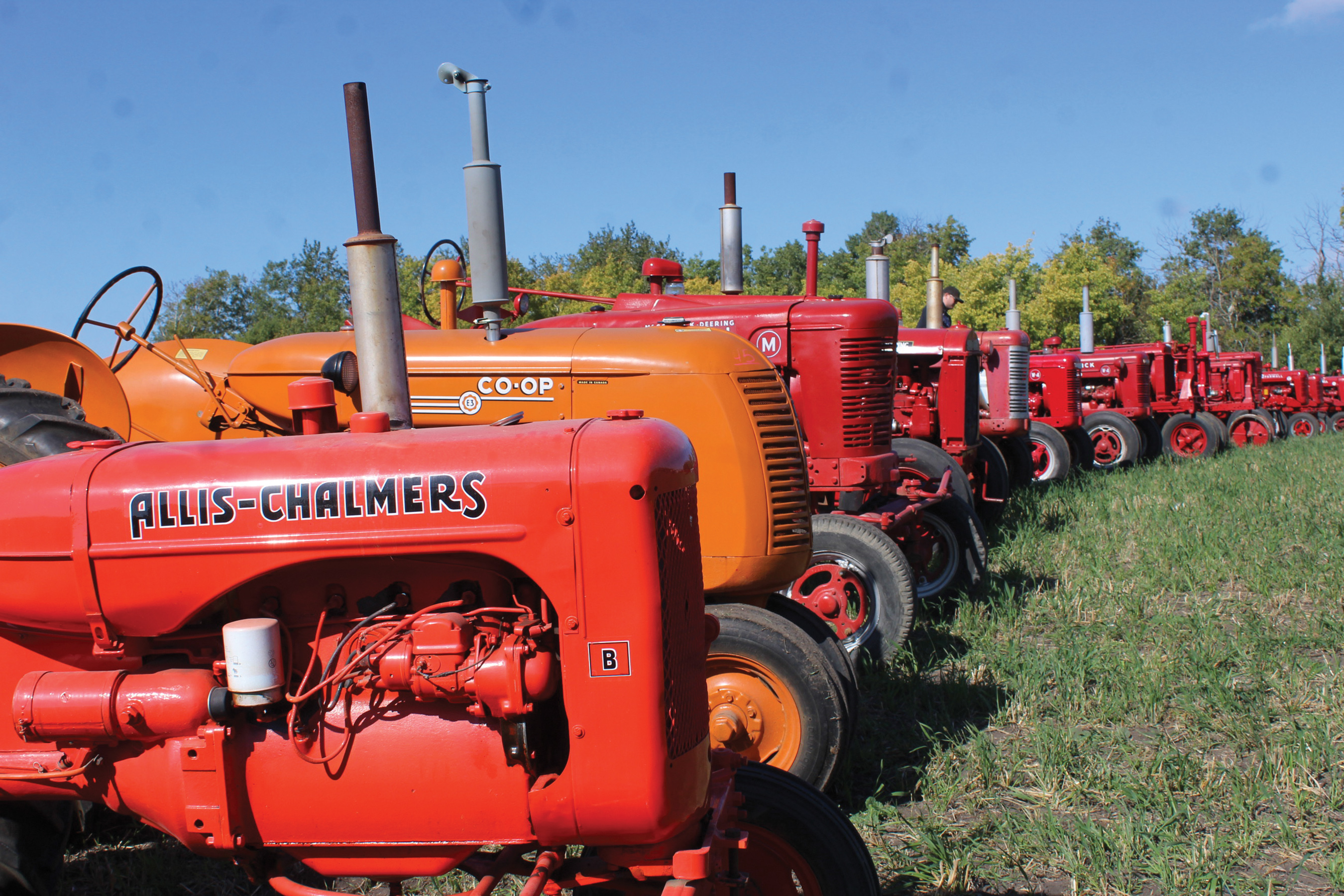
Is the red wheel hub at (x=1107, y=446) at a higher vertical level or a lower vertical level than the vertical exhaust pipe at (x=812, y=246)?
lower

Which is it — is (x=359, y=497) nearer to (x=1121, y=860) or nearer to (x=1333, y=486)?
(x=1121, y=860)

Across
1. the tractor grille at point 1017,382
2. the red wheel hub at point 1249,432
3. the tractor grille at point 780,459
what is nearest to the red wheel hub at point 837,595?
the tractor grille at point 780,459

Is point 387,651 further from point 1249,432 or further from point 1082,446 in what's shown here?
point 1249,432

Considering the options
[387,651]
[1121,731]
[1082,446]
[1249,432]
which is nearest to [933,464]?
[1121,731]

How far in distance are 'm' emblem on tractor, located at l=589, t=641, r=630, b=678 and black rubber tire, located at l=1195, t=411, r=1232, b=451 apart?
14.3 metres

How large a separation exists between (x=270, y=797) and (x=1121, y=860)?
2.40m

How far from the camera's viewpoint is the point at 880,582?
5.02 meters

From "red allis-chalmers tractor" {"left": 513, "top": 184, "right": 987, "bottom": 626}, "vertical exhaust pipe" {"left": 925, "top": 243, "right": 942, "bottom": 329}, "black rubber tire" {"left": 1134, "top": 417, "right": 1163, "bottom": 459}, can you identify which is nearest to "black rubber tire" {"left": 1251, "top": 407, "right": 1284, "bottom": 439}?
"black rubber tire" {"left": 1134, "top": 417, "right": 1163, "bottom": 459}

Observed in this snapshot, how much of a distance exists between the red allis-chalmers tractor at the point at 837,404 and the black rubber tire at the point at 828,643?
4.02ft

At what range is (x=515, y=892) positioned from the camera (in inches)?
119

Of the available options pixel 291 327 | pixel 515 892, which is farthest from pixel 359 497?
pixel 291 327

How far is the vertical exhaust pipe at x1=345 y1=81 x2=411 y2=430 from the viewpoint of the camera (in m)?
2.60

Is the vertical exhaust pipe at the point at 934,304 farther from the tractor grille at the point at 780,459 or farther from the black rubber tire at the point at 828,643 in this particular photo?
the black rubber tire at the point at 828,643

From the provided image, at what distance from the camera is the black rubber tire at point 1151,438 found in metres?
14.4
